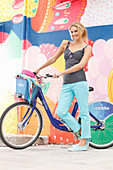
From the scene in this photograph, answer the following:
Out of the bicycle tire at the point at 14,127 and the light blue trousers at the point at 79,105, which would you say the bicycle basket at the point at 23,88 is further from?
the light blue trousers at the point at 79,105

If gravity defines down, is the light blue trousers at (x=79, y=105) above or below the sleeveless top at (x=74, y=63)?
below

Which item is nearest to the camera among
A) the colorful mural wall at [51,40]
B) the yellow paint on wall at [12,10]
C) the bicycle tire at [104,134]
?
the bicycle tire at [104,134]

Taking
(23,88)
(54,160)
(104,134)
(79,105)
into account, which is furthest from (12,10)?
(54,160)

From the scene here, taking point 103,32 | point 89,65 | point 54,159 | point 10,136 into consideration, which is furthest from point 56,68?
point 54,159

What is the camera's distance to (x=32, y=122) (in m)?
4.71

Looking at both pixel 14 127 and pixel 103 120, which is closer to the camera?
pixel 103 120

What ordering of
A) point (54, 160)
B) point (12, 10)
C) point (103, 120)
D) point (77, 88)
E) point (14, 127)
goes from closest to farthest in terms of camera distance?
point (54, 160) → point (77, 88) → point (103, 120) → point (14, 127) → point (12, 10)

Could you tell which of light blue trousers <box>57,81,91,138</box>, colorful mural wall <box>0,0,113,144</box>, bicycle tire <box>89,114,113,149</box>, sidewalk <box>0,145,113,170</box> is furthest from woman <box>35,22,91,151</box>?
colorful mural wall <box>0,0,113,144</box>

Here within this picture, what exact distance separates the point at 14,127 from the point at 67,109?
4.09 ft

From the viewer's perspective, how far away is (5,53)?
223 inches

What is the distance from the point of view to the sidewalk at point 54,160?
3.06 meters

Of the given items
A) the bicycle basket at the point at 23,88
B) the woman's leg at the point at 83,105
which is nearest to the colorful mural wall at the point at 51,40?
the woman's leg at the point at 83,105

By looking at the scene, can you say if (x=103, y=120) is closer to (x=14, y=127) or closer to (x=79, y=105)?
(x=79, y=105)

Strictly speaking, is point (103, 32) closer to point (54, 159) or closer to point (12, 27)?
point (12, 27)
